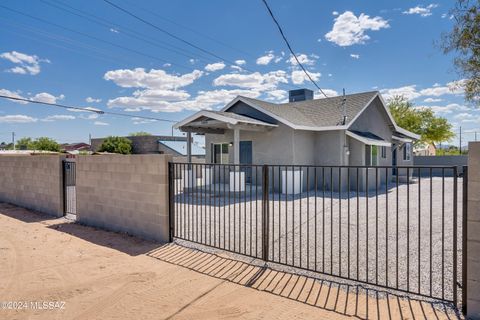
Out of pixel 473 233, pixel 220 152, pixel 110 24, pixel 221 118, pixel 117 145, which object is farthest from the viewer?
pixel 117 145

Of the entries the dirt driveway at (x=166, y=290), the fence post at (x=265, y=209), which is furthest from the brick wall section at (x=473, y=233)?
the fence post at (x=265, y=209)

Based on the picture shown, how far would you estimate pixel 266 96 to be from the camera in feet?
77.4

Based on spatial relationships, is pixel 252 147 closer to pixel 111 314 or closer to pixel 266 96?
pixel 266 96

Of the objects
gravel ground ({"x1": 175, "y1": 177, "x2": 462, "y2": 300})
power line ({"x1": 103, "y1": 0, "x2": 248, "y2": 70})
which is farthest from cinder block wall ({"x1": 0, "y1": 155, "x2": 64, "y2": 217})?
power line ({"x1": 103, "y1": 0, "x2": 248, "y2": 70})

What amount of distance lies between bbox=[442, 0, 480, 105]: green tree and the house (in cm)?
622

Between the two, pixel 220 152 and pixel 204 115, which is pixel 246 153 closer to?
pixel 220 152

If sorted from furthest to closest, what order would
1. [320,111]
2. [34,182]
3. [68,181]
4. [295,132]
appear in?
[320,111]
[295,132]
[34,182]
[68,181]

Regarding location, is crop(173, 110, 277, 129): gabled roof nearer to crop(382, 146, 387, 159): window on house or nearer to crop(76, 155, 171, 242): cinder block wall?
crop(76, 155, 171, 242): cinder block wall

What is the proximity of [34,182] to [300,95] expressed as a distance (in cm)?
1844

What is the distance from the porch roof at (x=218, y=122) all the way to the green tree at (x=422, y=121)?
21.0 m

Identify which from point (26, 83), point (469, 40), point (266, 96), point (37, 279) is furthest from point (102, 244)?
point (26, 83)

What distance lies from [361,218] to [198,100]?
92.5 feet

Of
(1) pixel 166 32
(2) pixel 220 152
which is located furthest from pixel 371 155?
(1) pixel 166 32

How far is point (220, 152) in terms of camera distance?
16.8 metres
